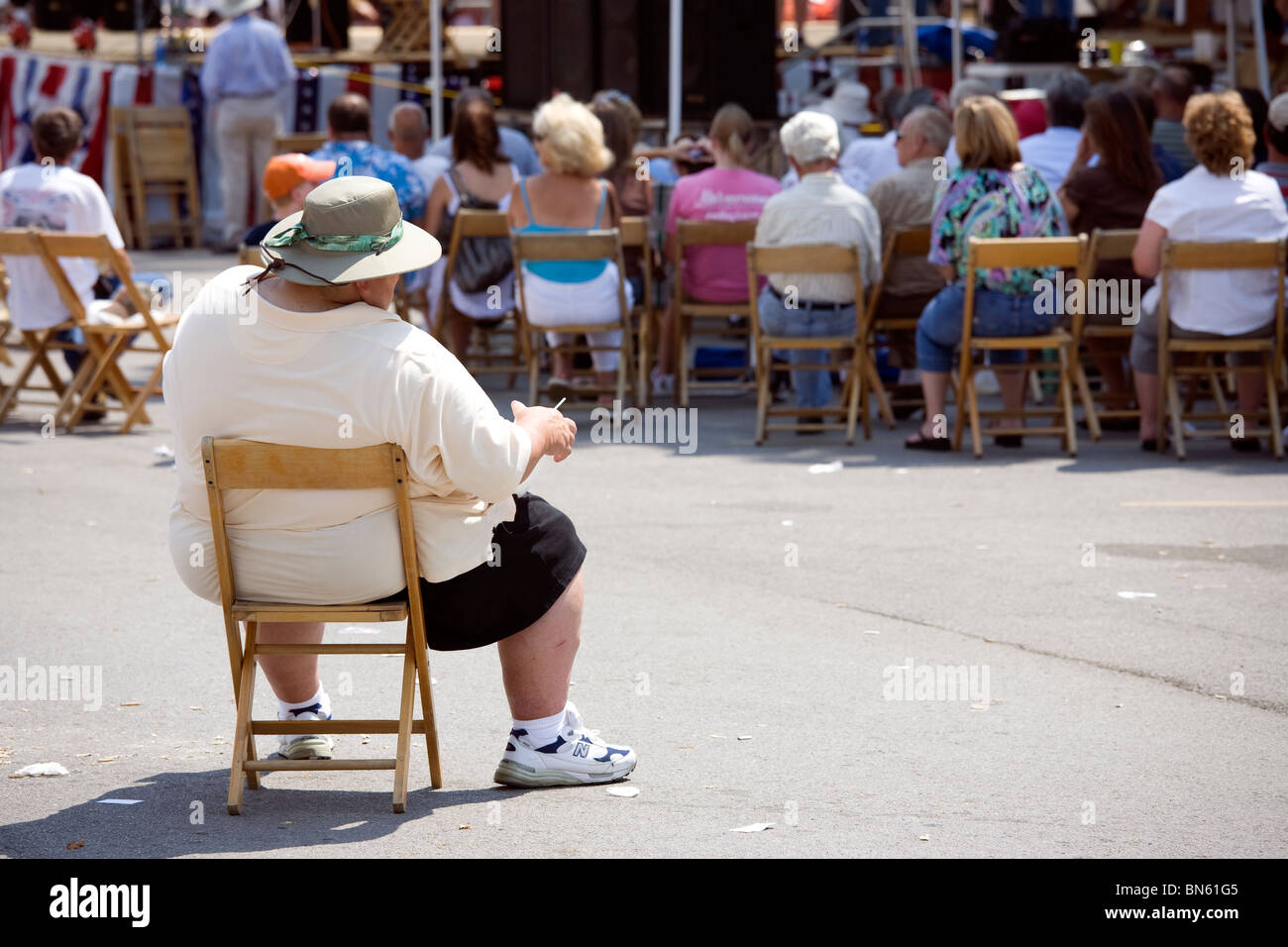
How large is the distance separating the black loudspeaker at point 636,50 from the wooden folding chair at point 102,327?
235 inches

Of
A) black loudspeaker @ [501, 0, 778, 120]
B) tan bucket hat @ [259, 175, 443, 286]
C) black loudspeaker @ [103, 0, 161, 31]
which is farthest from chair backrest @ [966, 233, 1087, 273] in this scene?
black loudspeaker @ [103, 0, 161, 31]

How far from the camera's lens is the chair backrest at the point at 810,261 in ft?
33.2

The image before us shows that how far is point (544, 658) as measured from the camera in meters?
4.58

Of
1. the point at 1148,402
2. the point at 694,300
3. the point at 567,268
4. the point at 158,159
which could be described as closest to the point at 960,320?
the point at 1148,402

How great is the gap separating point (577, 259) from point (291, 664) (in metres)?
6.42

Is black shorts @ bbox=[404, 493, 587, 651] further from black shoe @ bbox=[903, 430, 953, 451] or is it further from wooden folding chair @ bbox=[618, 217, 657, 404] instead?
wooden folding chair @ bbox=[618, 217, 657, 404]

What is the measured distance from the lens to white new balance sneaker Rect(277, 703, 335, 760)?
15.9 feet

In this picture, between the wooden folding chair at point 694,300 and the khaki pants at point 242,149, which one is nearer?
the wooden folding chair at point 694,300

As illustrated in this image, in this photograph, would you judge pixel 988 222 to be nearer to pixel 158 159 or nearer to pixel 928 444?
pixel 928 444

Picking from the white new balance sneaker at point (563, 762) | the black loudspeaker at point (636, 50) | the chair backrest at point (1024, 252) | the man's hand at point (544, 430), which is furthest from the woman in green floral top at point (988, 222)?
the black loudspeaker at point (636, 50)

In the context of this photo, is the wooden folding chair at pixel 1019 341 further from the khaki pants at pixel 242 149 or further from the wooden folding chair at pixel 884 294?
the khaki pants at pixel 242 149

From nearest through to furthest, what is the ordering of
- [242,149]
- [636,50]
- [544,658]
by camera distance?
[544,658] < [636,50] < [242,149]
